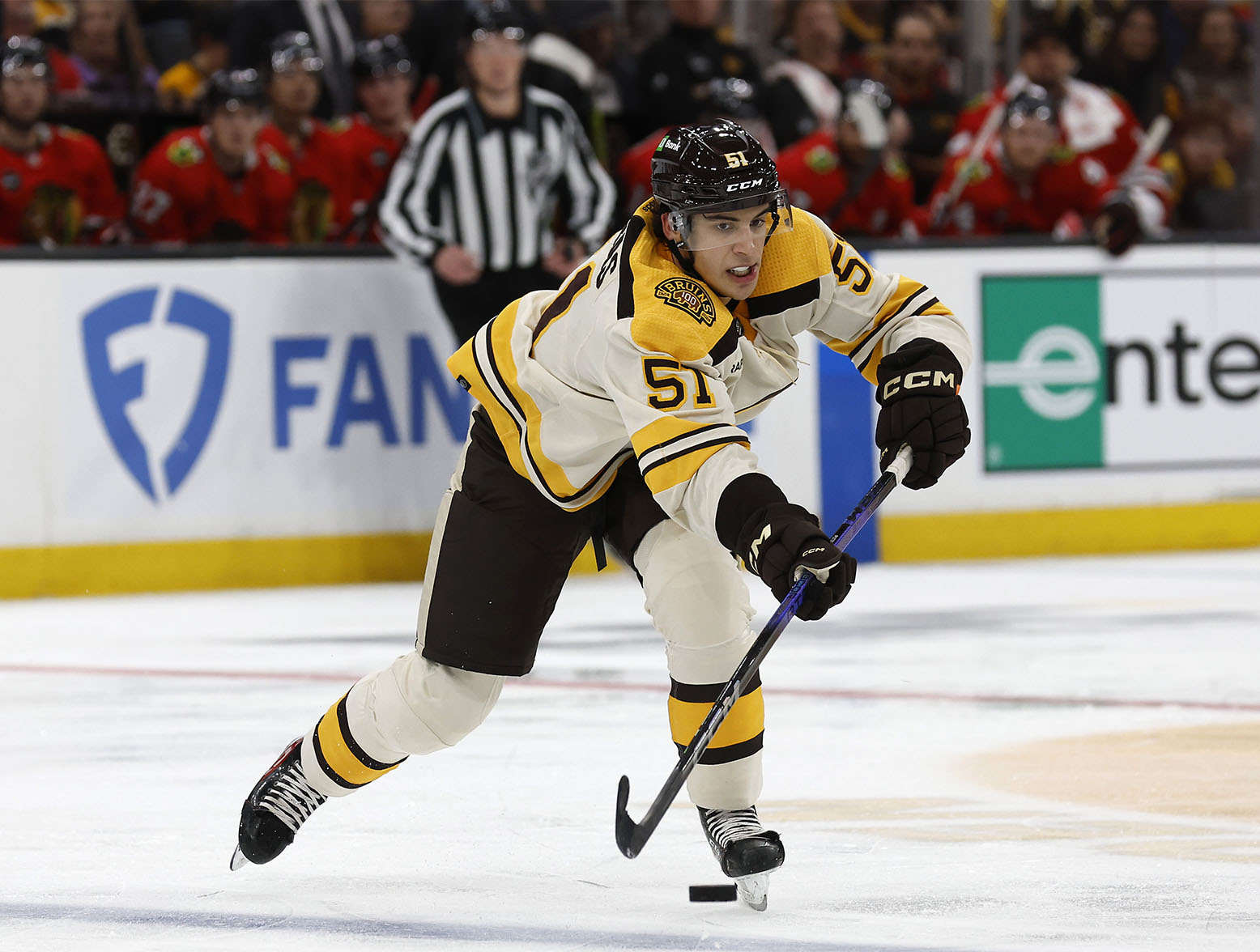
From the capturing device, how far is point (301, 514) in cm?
658

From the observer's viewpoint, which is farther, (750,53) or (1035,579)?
(750,53)

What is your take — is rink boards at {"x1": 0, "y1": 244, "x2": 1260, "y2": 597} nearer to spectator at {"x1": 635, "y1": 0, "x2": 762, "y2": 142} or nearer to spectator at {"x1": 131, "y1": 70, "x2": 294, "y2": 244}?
spectator at {"x1": 131, "y1": 70, "x2": 294, "y2": 244}

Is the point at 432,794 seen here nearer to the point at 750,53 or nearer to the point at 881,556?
the point at 881,556

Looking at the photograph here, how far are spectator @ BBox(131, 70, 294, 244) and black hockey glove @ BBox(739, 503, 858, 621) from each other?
464 cm

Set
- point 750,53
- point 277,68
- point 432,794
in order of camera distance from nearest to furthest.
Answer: point 432,794 → point 277,68 → point 750,53

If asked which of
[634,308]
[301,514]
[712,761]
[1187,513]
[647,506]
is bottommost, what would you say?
[1187,513]

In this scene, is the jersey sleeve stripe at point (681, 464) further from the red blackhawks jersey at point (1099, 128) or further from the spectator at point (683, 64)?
the red blackhawks jersey at point (1099, 128)

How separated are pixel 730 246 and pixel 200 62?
5108mm

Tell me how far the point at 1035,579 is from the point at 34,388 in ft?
11.2

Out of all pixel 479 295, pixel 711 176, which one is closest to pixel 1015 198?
pixel 479 295

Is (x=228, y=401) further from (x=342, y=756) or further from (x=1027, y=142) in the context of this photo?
(x=342, y=756)

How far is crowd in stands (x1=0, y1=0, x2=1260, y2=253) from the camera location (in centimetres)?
677

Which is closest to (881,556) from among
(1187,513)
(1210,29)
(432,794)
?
(1187,513)

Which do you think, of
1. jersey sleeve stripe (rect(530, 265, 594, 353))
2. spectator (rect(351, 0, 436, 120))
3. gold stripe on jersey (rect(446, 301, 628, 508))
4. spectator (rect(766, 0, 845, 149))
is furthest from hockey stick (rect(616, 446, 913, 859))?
spectator (rect(766, 0, 845, 149))
